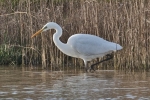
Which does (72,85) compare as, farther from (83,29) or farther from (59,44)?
(83,29)

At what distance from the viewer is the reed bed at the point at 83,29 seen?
428 inches

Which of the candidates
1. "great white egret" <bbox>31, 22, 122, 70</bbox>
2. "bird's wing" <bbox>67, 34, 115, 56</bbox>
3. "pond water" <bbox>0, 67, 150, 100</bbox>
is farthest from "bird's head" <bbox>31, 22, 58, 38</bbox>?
"pond water" <bbox>0, 67, 150, 100</bbox>

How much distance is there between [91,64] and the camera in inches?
477

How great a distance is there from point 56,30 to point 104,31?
1231mm

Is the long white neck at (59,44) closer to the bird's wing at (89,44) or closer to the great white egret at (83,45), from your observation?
the great white egret at (83,45)

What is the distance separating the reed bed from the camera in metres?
10.9

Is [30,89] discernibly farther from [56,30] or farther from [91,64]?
[91,64]

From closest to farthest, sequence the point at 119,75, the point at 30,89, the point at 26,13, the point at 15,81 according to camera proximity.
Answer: the point at 30,89 < the point at 15,81 < the point at 119,75 < the point at 26,13

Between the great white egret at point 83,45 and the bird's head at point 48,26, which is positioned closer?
the great white egret at point 83,45

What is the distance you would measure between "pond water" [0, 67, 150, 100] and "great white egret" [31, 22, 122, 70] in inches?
16.4

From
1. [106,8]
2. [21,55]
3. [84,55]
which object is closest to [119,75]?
[84,55]

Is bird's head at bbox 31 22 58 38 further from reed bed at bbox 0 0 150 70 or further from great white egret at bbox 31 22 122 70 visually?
reed bed at bbox 0 0 150 70

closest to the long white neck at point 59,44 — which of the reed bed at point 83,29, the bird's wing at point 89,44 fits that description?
the bird's wing at point 89,44

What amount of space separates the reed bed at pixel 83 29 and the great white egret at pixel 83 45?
0.39 meters
